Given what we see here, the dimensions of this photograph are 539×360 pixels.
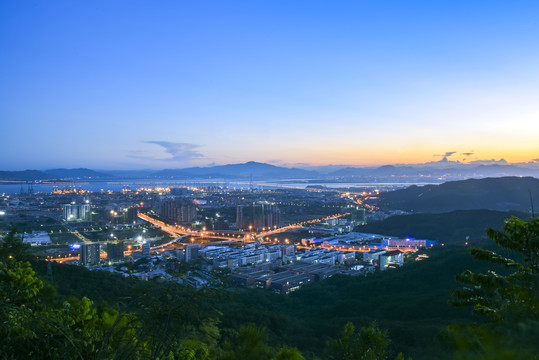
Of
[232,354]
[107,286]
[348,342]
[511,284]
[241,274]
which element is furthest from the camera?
[241,274]

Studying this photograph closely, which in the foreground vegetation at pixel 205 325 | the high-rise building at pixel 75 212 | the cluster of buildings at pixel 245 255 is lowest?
the cluster of buildings at pixel 245 255

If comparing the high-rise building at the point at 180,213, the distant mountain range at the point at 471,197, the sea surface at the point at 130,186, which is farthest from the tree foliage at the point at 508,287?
the sea surface at the point at 130,186

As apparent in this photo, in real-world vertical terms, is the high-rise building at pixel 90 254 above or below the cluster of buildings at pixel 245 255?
above

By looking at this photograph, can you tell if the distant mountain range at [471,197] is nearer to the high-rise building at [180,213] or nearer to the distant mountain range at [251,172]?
the high-rise building at [180,213]

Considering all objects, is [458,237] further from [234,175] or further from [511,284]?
[234,175]

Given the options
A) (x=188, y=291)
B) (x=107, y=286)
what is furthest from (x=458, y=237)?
(x=188, y=291)

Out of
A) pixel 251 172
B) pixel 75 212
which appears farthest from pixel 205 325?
pixel 251 172
